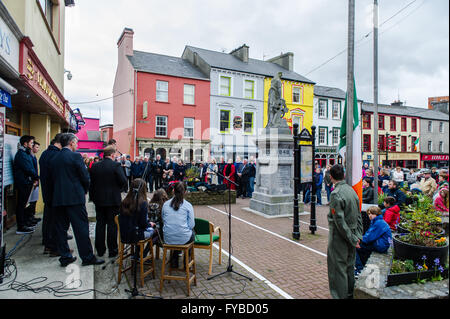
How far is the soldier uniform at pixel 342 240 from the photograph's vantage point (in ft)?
11.8

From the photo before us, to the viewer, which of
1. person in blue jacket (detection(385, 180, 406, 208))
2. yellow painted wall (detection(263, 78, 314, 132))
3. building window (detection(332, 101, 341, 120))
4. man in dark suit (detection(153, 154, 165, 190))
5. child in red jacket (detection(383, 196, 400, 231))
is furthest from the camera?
building window (detection(332, 101, 341, 120))

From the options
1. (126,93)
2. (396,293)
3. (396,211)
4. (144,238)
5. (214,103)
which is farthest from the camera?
(214,103)

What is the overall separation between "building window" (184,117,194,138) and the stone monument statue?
1538 cm

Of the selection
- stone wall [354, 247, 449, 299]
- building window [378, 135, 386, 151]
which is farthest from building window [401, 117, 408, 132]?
stone wall [354, 247, 449, 299]

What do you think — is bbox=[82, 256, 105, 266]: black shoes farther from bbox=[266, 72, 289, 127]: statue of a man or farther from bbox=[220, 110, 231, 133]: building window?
bbox=[220, 110, 231, 133]: building window

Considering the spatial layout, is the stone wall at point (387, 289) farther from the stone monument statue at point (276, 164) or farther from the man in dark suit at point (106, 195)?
the stone monument statue at point (276, 164)

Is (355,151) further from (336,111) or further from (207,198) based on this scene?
(336,111)

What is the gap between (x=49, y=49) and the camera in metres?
9.08

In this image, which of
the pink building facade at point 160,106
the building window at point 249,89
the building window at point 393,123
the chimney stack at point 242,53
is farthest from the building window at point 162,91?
the building window at point 393,123

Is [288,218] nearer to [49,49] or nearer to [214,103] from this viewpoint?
[49,49]

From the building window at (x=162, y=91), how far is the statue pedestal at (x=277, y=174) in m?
15.8

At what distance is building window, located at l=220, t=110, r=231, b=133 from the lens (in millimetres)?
26359
